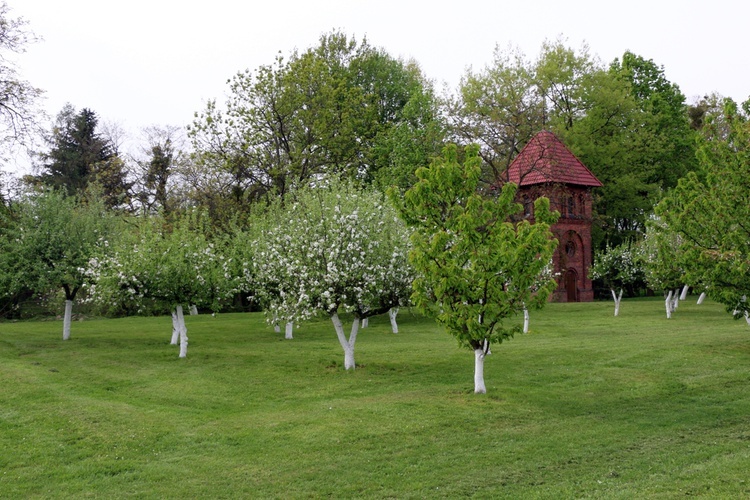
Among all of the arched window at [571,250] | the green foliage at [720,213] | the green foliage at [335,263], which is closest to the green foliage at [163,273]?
the green foliage at [335,263]

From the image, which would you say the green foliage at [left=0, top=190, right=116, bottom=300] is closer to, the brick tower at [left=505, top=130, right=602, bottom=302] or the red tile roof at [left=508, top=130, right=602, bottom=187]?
the red tile roof at [left=508, top=130, right=602, bottom=187]

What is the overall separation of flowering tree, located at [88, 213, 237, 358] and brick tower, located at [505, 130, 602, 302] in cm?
2892

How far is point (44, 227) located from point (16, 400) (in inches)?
560

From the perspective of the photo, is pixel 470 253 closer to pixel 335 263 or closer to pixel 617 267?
pixel 335 263

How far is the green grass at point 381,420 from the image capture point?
1273 centimetres

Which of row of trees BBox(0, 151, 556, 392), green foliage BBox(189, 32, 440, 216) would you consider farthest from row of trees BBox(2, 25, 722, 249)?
row of trees BBox(0, 151, 556, 392)

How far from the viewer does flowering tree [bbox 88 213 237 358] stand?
26312mm

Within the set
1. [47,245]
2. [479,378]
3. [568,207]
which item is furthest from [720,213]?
Answer: [568,207]

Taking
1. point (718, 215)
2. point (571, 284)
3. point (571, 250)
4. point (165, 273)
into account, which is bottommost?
point (165, 273)

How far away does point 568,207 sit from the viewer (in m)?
55.3

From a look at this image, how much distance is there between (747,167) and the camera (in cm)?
2195

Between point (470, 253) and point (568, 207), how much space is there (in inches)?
1555

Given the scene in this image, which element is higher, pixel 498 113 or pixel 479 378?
pixel 498 113

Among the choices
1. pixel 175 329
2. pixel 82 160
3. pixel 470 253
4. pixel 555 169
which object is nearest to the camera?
pixel 470 253
